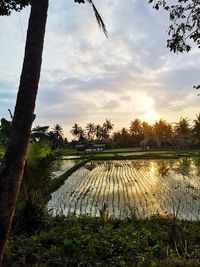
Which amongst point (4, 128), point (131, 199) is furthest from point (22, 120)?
point (131, 199)

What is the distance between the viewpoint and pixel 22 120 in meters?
3.69

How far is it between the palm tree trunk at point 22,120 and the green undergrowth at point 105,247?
2.46m

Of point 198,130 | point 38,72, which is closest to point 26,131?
point 38,72

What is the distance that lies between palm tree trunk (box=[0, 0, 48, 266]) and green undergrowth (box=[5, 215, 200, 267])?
2.46 metres

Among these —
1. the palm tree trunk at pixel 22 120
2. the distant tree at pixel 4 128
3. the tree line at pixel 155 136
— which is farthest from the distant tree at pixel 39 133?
the tree line at pixel 155 136

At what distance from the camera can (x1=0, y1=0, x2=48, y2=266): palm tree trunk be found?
11.6 feet

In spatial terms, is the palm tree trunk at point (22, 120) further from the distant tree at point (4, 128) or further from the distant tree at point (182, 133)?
the distant tree at point (182, 133)

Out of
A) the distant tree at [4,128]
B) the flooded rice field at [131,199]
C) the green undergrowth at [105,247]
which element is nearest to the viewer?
the green undergrowth at [105,247]

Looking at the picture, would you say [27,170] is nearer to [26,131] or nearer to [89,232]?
[89,232]

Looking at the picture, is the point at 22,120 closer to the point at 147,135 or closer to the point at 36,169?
the point at 36,169

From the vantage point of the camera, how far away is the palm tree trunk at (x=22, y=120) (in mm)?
3547

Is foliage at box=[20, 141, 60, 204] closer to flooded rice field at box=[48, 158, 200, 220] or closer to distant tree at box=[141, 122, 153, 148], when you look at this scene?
flooded rice field at box=[48, 158, 200, 220]

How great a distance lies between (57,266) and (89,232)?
7.47 ft

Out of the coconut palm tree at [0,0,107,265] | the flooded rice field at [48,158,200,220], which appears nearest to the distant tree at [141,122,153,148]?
the flooded rice field at [48,158,200,220]
